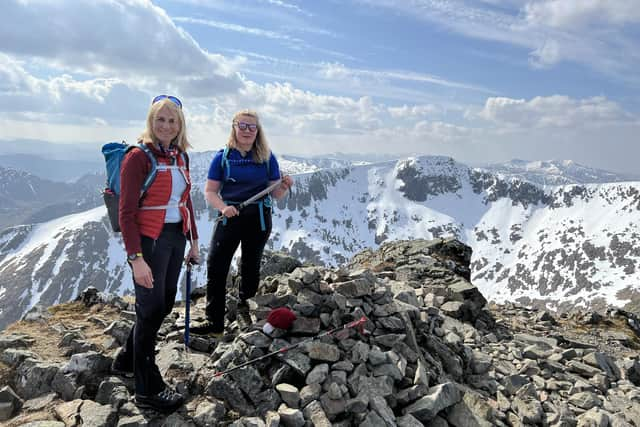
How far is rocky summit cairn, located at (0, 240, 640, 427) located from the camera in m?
6.44

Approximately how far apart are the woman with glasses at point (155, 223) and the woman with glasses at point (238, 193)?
184cm

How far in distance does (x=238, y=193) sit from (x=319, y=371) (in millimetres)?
3913

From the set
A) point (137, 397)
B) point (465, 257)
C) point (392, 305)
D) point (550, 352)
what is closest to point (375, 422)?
point (392, 305)

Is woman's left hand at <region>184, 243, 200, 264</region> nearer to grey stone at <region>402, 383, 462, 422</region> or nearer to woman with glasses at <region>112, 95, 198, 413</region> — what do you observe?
woman with glasses at <region>112, 95, 198, 413</region>

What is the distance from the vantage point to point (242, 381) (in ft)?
22.3

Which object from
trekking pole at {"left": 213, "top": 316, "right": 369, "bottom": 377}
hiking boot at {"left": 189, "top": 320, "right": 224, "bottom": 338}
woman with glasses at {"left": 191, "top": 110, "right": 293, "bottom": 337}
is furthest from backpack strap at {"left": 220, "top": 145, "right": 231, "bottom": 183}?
trekking pole at {"left": 213, "top": 316, "right": 369, "bottom": 377}

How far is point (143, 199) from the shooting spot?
18.9ft

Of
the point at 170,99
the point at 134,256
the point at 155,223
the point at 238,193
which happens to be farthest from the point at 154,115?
the point at 238,193

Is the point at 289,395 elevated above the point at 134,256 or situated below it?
below

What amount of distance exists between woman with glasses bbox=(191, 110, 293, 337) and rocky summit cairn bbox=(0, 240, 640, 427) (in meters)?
1.12

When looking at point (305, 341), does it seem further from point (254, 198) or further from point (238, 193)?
point (238, 193)

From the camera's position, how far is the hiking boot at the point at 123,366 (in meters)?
7.01

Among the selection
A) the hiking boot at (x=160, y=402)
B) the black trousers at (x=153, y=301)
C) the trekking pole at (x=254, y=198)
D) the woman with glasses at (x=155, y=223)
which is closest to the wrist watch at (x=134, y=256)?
the woman with glasses at (x=155, y=223)

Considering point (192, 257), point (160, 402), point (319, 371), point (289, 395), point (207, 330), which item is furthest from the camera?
point (207, 330)
